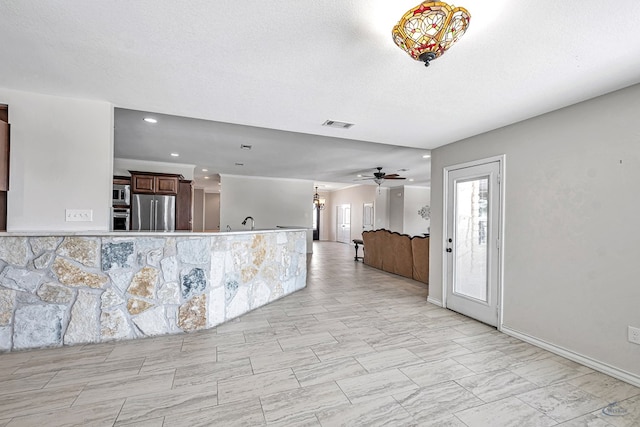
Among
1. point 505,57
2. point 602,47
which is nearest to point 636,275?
point 602,47

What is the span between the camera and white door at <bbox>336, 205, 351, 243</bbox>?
42.5 feet

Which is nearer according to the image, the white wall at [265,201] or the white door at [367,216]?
the white wall at [265,201]

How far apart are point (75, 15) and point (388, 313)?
398 centimetres

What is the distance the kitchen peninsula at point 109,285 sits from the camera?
2.56m

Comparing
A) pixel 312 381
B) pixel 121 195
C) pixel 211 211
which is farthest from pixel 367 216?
pixel 312 381

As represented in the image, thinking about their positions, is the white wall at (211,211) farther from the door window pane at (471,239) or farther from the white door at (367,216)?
the door window pane at (471,239)

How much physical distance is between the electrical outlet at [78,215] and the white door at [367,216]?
9777 mm

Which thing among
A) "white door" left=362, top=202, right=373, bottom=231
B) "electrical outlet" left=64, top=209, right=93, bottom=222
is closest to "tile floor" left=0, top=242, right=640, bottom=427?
"electrical outlet" left=64, top=209, right=93, bottom=222

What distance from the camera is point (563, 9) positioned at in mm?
1475

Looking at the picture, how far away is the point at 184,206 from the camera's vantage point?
6.33 meters

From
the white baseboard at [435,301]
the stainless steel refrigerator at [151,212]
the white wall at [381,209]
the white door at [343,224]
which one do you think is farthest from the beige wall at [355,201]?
the stainless steel refrigerator at [151,212]

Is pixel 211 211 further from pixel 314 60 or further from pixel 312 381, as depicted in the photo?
pixel 314 60

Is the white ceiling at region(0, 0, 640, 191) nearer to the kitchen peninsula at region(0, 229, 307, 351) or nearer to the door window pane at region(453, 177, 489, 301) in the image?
the door window pane at region(453, 177, 489, 301)

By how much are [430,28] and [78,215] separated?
3314mm
